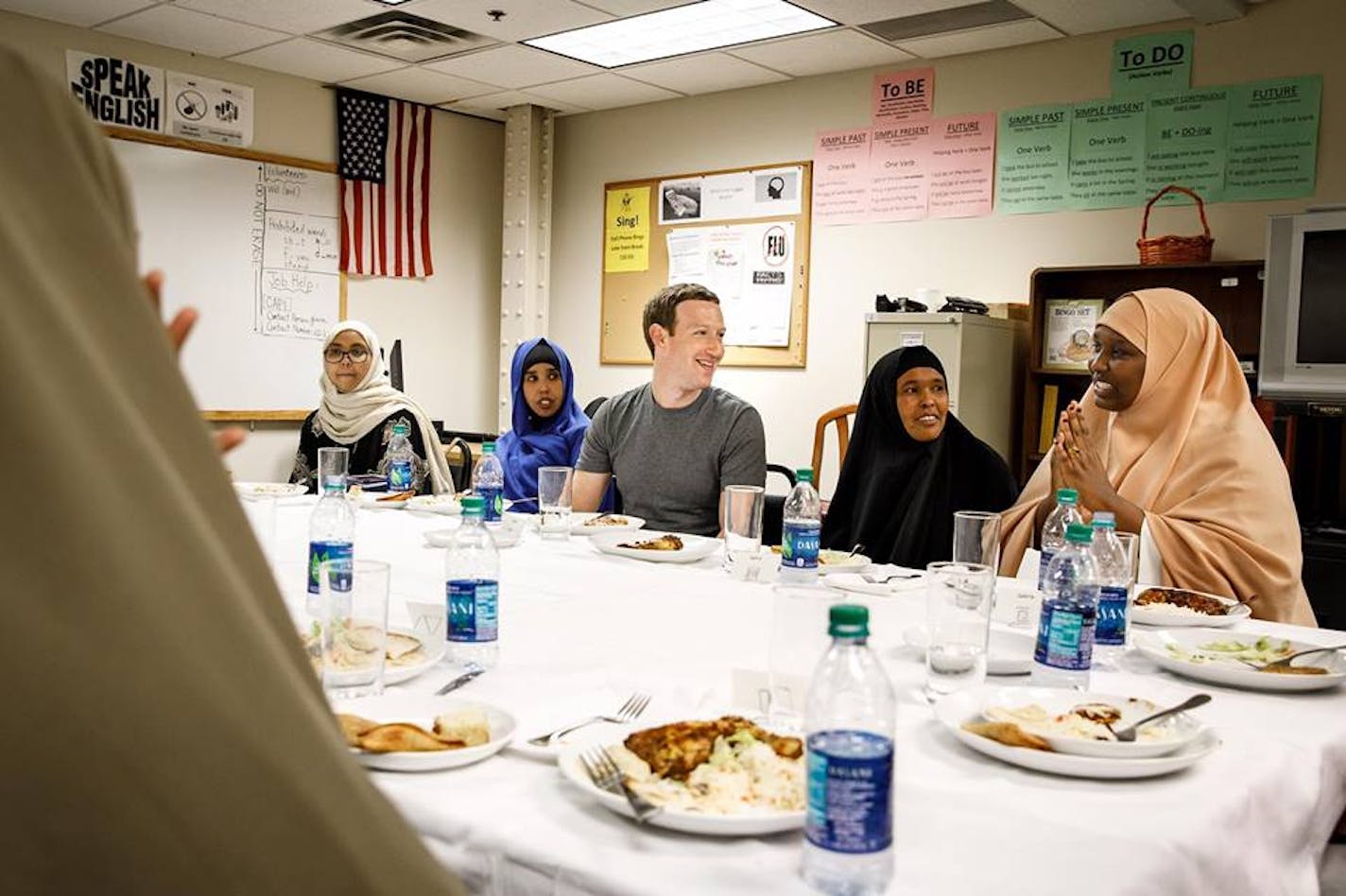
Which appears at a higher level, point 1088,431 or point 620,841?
point 1088,431

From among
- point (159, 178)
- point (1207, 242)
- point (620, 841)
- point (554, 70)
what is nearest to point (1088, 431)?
point (1207, 242)

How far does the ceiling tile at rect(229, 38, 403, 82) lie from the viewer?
496cm

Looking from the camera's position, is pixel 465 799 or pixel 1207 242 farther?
pixel 1207 242

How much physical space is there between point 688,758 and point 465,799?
0.21 metres

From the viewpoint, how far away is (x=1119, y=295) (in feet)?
14.8

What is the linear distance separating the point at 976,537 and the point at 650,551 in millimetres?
883

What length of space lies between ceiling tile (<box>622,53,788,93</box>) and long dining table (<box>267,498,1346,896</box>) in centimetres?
376

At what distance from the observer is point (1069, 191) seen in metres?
4.57

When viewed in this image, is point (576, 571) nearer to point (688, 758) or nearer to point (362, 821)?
point (688, 758)

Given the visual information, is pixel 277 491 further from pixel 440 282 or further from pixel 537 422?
pixel 440 282

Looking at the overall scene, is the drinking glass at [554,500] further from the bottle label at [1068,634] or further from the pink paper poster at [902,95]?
the pink paper poster at [902,95]

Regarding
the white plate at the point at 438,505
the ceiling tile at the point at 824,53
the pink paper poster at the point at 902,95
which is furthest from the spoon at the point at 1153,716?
the pink paper poster at the point at 902,95

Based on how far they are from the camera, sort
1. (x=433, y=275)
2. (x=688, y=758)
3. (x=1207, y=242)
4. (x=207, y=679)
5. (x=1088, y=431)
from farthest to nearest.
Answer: (x=433, y=275) → (x=1207, y=242) → (x=1088, y=431) → (x=688, y=758) → (x=207, y=679)

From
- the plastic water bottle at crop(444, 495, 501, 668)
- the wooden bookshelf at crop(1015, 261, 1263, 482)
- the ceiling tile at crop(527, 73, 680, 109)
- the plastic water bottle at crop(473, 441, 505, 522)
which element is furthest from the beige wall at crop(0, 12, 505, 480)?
the plastic water bottle at crop(444, 495, 501, 668)
